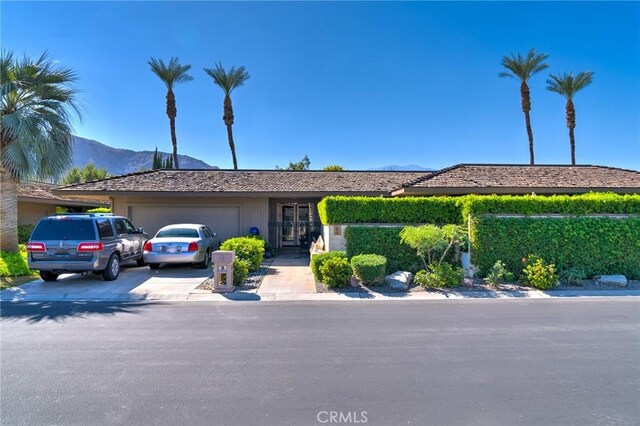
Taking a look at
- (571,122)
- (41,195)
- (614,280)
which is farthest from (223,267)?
(571,122)

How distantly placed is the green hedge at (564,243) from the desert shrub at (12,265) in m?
13.4

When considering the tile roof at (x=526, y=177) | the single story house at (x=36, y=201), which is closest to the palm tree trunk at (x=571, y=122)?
the tile roof at (x=526, y=177)

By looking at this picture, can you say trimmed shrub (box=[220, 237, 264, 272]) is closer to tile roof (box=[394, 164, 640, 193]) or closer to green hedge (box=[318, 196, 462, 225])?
green hedge (box=[318, 196, 462, 225])

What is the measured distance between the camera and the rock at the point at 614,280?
9.70m

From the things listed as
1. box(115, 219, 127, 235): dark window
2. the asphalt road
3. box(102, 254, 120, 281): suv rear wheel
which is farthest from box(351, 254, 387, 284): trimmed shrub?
box(115, 219, 127, 235): dark window

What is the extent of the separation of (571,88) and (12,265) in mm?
35754

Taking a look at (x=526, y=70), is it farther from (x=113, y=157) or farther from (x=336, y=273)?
(x=113, y=157)

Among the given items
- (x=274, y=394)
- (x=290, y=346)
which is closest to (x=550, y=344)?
(x=290, y=346)

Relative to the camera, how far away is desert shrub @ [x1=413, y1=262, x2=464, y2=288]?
31.4 ft

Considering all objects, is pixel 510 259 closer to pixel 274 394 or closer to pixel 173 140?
pixel 274 394

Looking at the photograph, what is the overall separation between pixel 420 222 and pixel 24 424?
32.9 feet

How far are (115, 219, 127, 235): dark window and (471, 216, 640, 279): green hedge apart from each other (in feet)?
35.0

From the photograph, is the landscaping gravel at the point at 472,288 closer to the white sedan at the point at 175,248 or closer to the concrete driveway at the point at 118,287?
the concrete driveway at the point at 118,287

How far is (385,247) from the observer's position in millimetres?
11000
